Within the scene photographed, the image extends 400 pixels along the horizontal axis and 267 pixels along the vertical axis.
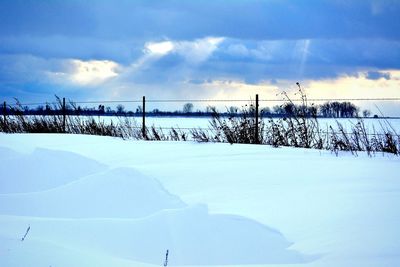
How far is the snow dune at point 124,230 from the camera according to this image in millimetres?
3054

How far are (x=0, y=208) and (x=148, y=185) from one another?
1777 millimetres

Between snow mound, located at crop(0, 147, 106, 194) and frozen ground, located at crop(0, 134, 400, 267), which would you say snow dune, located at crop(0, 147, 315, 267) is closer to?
frozen ground, located at crop(0, 134, 400, 267)

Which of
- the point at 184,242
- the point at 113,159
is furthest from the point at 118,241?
the point at 113,159

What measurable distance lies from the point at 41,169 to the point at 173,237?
3.88 m

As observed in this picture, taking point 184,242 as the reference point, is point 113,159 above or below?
above

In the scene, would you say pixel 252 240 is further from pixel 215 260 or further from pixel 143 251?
pixel 143 251

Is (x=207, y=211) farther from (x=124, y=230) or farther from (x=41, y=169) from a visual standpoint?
(x=41, y=169)

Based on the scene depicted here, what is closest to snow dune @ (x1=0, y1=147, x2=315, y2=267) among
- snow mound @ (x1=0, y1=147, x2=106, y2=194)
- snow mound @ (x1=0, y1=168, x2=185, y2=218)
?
snow mound @ (x1=0, y1=168, x2=185, y2=218)

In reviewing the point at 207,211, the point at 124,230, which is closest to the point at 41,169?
the point at 124,230

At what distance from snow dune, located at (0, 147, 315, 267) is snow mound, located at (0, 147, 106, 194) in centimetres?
76

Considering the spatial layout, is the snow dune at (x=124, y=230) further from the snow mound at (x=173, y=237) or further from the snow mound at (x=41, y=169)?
the snow mound at (x=41, y=169)

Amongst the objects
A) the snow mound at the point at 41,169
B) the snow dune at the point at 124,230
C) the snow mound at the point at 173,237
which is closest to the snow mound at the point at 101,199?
the snow dune at the point at 124,230

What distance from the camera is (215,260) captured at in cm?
332

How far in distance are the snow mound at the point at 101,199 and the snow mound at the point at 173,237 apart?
0.56 meters
